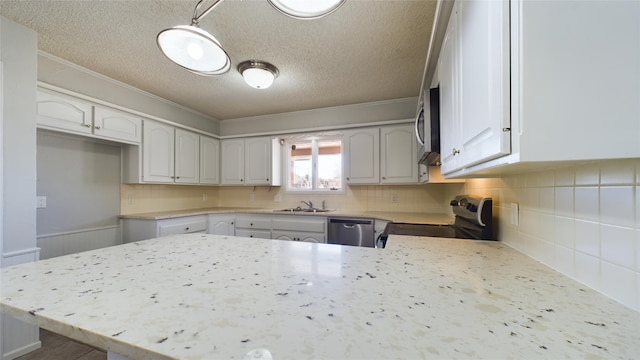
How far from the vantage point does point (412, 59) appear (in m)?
2.14

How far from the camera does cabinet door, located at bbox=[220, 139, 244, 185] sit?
376cm

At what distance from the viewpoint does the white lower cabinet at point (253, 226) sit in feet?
10.7

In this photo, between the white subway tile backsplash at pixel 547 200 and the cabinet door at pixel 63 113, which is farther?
the cabinet door at pixel 63 113

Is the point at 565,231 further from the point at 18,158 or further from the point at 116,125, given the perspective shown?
the point at 116,125

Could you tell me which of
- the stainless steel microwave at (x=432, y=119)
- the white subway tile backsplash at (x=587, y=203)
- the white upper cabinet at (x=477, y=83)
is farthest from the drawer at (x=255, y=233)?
the white subway tile backsplash at (x=587, y=203)

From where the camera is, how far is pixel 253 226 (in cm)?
334

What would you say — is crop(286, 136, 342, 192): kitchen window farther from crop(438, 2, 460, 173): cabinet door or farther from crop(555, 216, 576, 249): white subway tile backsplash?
crop(555, 216, 576, 249): white subway tile backsplash

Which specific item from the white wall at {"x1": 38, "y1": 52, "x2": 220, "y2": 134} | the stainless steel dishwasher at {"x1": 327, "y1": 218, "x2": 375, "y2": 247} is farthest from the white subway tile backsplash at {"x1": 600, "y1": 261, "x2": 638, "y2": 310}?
the white wall at {"x1": 38, "y1": 52, "x2": 220, "y2": 134}

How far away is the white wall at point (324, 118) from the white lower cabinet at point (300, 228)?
1.27 metres

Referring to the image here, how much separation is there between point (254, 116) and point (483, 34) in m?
3.44

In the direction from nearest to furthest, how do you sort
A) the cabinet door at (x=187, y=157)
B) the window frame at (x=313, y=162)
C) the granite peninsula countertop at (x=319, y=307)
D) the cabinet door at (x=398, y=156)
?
the granite peninsula countertop at (x=319, y=307) → the cabinet door at (x=398, y=156) → the cabinet door at (x=187, y=157) → the window frame at (x=313, y=162)

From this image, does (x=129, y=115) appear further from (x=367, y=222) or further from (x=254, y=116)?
(x=367, y=222)

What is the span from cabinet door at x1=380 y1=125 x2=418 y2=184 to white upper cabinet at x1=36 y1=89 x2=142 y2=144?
285cm

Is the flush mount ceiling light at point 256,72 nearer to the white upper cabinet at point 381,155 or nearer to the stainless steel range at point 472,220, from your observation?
the white upper cabinet at point 381,155
